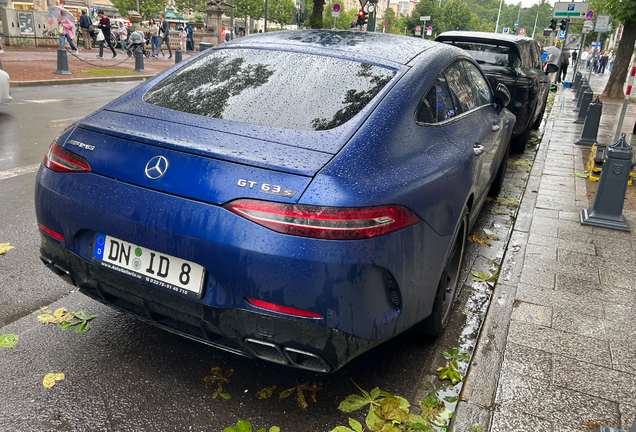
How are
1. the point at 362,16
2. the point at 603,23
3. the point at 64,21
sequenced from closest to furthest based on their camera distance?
the point at 603,23, the point at 64,21, the point at 362,16

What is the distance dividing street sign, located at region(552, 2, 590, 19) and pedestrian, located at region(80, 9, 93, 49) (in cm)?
2351

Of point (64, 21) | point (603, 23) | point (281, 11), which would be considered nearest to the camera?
point (603, 23)

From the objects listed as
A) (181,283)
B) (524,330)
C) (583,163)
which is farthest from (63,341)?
(583,163)

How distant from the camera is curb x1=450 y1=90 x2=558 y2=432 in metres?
2.60

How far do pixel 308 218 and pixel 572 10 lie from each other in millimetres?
28793

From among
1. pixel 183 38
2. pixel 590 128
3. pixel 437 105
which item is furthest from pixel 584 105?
pixel 183 38

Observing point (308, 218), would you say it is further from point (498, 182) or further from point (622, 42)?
point (622, 42)

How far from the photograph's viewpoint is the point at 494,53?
8.23 meters

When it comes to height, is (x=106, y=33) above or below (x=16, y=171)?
above

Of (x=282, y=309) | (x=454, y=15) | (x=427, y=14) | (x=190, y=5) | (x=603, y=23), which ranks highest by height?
(x=454, y=15)

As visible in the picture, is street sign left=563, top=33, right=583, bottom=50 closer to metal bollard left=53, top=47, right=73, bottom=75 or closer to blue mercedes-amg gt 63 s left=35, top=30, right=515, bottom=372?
metal bollard left=53, top=47, right=73, bottom=75

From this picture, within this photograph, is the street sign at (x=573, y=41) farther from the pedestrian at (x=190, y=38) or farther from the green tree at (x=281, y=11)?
the green tree at (x=281, y=11)

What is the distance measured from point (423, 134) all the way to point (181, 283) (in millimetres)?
1372

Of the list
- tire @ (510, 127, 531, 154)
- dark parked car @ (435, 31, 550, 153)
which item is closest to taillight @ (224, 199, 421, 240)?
dark parked car @ (435, 31, 550, 153)
